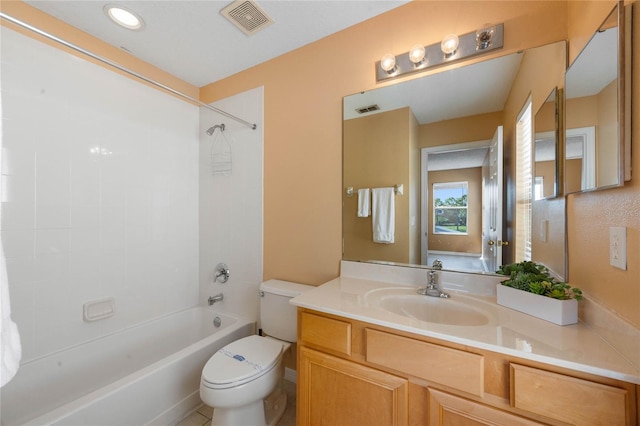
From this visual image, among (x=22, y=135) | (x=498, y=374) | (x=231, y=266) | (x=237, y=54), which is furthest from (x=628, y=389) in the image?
(x=22, y=135)

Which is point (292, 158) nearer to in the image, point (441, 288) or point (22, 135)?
point (441, 288)

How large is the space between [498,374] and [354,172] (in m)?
1.19

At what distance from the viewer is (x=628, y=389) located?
0.67 metres

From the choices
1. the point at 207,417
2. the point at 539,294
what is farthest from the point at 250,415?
the point at 539,294

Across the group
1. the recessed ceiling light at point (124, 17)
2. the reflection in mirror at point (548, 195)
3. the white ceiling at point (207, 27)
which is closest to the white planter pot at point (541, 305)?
the reflection in mirror at point (548, 195)

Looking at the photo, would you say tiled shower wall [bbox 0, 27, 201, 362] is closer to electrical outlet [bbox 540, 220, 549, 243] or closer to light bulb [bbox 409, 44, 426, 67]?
light bulb [bbox 409, 44, 426, 67]

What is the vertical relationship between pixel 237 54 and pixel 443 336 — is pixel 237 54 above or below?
above

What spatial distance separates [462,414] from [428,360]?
0.18 meters

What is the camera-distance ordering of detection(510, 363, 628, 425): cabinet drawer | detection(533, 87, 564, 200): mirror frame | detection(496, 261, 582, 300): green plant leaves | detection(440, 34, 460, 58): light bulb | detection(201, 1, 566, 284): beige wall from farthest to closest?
1. detection(201, 1, 566, 284): beige wall
2. detection(440, 34, 460, 58): light bulb
3. detection(533, 87, 564, 200): mirror frame
4. detection(496, 261, 582, 300): green plant leaves
5. detection(510, 363, 628, 425): cabinet drawer

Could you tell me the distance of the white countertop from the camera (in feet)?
2.32

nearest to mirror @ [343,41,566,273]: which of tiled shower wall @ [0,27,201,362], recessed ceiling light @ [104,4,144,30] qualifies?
recessed ceiling light @ [104,4,144,30]

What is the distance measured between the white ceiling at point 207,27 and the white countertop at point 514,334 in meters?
1.61

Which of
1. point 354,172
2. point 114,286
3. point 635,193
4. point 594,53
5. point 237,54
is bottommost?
point 114,286

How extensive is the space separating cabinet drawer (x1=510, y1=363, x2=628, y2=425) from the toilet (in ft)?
3.60
